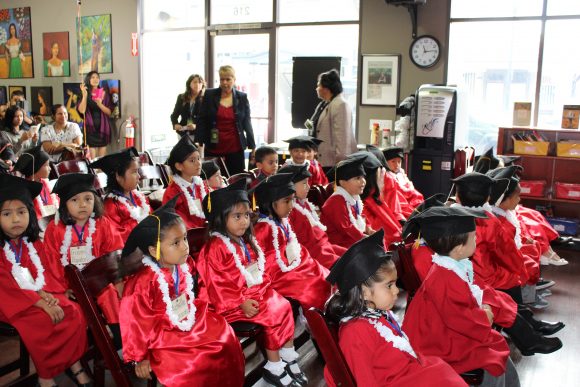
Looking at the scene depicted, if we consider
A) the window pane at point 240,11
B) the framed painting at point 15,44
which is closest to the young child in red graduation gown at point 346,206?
the window pane at point 240,11

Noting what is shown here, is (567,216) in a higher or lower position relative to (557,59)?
lower

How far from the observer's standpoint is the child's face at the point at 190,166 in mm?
4242

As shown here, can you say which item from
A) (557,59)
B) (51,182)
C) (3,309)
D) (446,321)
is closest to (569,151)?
(557,59)

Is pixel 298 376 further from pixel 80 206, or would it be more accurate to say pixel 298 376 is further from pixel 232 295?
pixel 80 206

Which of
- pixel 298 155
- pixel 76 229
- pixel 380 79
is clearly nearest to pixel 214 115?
pixel 298 155

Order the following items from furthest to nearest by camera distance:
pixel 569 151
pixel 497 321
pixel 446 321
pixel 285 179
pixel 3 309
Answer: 1. pixel 569 151
2. pixel 285 179
3. pixel 497 321
4. pixel 3 309
5. pixel 446 321

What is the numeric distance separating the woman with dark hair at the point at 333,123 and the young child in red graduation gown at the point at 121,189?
2.48 m

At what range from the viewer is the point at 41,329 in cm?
270

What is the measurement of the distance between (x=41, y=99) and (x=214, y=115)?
18.8 feet

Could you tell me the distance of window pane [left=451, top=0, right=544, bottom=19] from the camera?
706 cm

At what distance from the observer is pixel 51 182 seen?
469 cm

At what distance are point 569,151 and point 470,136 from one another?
4.67 feet

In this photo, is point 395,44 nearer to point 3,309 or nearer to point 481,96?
point 481,96

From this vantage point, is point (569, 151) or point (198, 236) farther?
point (569, 151)
